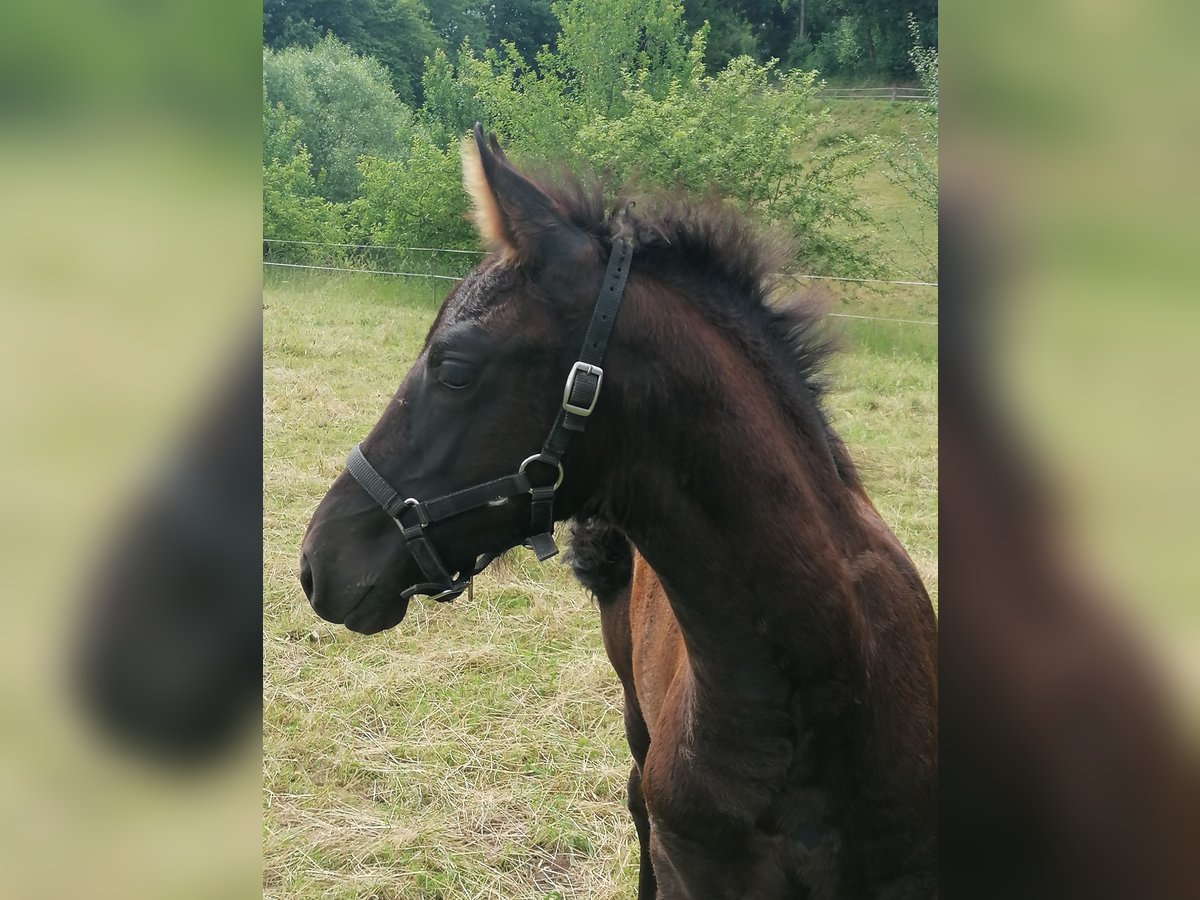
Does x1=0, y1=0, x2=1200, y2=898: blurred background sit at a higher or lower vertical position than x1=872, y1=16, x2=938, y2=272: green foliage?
higher

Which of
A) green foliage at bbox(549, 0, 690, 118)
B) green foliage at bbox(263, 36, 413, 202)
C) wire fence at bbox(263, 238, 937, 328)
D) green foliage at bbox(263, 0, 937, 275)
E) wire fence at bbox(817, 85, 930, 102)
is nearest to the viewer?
wire fence at bbox(817, 85, 930, 102)

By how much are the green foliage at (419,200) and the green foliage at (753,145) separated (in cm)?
232

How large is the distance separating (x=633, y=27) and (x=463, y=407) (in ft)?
47.0

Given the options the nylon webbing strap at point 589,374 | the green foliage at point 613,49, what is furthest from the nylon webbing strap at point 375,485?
the green foliage at point 613,49

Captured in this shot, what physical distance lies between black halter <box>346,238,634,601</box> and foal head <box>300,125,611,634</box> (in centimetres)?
2

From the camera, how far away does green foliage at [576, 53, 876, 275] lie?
12.7 metres

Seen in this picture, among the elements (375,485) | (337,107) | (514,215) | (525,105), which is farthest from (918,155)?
(375,485)

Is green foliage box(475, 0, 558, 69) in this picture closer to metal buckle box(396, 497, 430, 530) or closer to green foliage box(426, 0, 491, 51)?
green foliage box(426, 0, 491, 51)

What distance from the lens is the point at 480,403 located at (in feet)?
5.84
